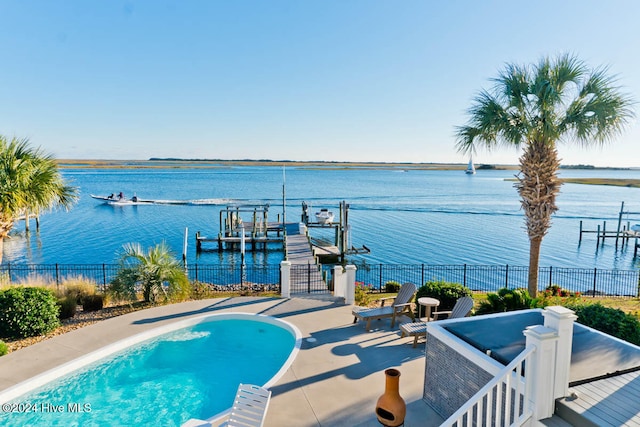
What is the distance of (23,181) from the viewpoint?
10.9 meters

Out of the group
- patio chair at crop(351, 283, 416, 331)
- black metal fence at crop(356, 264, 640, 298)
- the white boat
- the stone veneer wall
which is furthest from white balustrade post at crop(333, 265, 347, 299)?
the white boat

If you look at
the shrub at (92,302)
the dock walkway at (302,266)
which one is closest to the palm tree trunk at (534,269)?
the dock walkway at (302,266)

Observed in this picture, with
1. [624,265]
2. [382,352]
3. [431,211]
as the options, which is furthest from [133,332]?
[431,211]

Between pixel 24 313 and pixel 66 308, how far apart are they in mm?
1591

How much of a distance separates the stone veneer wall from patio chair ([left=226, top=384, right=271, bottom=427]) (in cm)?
270

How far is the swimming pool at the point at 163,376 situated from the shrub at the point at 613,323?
6.35 metres

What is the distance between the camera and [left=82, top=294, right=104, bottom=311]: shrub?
1230 cm

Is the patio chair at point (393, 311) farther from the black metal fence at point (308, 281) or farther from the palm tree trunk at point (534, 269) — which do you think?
the black metal fence at point (308, 281)

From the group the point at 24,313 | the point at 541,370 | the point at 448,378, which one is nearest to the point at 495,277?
the point at 448,378

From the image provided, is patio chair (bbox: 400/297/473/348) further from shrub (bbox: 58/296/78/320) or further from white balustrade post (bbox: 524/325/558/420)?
shrub (bbox: 58/296/78/320)

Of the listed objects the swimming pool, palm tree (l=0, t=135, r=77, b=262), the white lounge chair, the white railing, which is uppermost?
palm tree (l=0, t=135, r=77, b=262)

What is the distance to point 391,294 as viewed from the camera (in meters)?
16.4

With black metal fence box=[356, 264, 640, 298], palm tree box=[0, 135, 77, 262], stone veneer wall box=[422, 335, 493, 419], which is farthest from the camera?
black metal fence box=[356, 264, 640, 298]

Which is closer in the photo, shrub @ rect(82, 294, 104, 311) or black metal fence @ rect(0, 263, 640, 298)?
shrub @ rect(82, 294, 104, 311)
